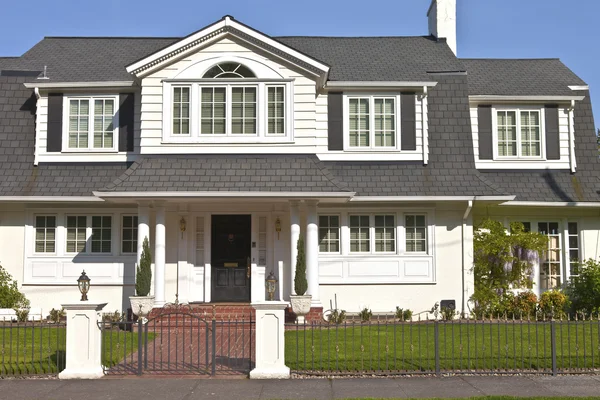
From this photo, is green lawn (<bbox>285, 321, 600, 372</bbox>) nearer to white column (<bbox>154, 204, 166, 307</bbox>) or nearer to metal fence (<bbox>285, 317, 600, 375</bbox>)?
metal fence (<bbox>285, 317, 600, 375</bbox>)

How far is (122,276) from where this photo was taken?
18344 millimetres

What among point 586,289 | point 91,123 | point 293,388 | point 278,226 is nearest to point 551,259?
point 586,289

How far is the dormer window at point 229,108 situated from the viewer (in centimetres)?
1767

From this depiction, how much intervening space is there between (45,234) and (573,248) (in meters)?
14.1

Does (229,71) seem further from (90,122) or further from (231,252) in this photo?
(231,252)

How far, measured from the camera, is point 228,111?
17.7 meters

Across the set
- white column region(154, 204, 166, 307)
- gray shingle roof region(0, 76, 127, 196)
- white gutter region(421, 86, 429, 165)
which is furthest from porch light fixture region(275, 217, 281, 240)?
gray shingle roof region(0, 76, 127, 196)

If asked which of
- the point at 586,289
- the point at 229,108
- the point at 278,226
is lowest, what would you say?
the point at 586,289

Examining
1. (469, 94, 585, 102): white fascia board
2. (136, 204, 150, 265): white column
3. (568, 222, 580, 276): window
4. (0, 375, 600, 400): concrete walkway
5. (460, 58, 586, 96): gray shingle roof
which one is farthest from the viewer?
(460, 58, 586, 96): gray shingle roof

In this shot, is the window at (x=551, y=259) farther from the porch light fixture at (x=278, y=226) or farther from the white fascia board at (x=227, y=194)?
the porch light fixture at (x=278, y=226)

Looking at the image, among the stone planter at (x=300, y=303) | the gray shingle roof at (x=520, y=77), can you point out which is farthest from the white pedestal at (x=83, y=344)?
the gray shingle roof at (x=520, y=77)

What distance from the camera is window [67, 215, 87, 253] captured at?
61.0 ft

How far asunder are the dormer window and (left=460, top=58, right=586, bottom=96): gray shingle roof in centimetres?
597

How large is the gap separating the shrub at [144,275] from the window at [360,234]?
17.0 ft
